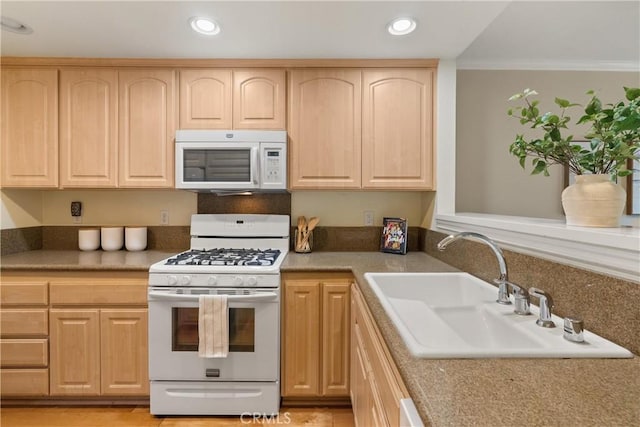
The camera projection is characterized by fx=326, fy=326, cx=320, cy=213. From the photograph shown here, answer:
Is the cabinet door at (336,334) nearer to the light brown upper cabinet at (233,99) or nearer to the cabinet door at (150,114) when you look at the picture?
the light brown upper cabinet at (233,99)

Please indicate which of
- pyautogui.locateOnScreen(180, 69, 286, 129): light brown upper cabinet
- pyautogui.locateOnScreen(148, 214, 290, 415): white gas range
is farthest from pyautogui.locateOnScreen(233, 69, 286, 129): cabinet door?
pyautogui.locateOnScreen(148, 214, 290, 415): white gas range

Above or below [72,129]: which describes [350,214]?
below

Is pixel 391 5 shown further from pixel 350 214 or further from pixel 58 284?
pixel 58 284

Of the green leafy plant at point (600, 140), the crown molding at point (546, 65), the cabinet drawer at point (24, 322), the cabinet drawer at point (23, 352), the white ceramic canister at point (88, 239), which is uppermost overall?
the crown molding at point (546, 65)

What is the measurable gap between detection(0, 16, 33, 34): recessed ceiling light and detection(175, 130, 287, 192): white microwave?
975 millimetres

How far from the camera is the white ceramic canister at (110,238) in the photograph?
2.41 meters

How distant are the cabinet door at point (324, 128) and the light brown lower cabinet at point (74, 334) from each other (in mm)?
1255

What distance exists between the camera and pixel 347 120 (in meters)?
2.24

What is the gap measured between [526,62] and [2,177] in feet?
13.1

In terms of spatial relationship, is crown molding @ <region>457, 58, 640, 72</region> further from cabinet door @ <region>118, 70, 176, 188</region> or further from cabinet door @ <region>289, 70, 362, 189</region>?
cabinet door @ <region>118, 70, 176, 188</region>

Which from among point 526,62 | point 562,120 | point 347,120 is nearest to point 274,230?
point 347,120

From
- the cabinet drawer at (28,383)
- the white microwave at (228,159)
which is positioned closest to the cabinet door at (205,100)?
the white microwave at (228,159)

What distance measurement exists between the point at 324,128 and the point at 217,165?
2.50 ft

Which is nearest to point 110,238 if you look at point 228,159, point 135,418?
point 228,159
